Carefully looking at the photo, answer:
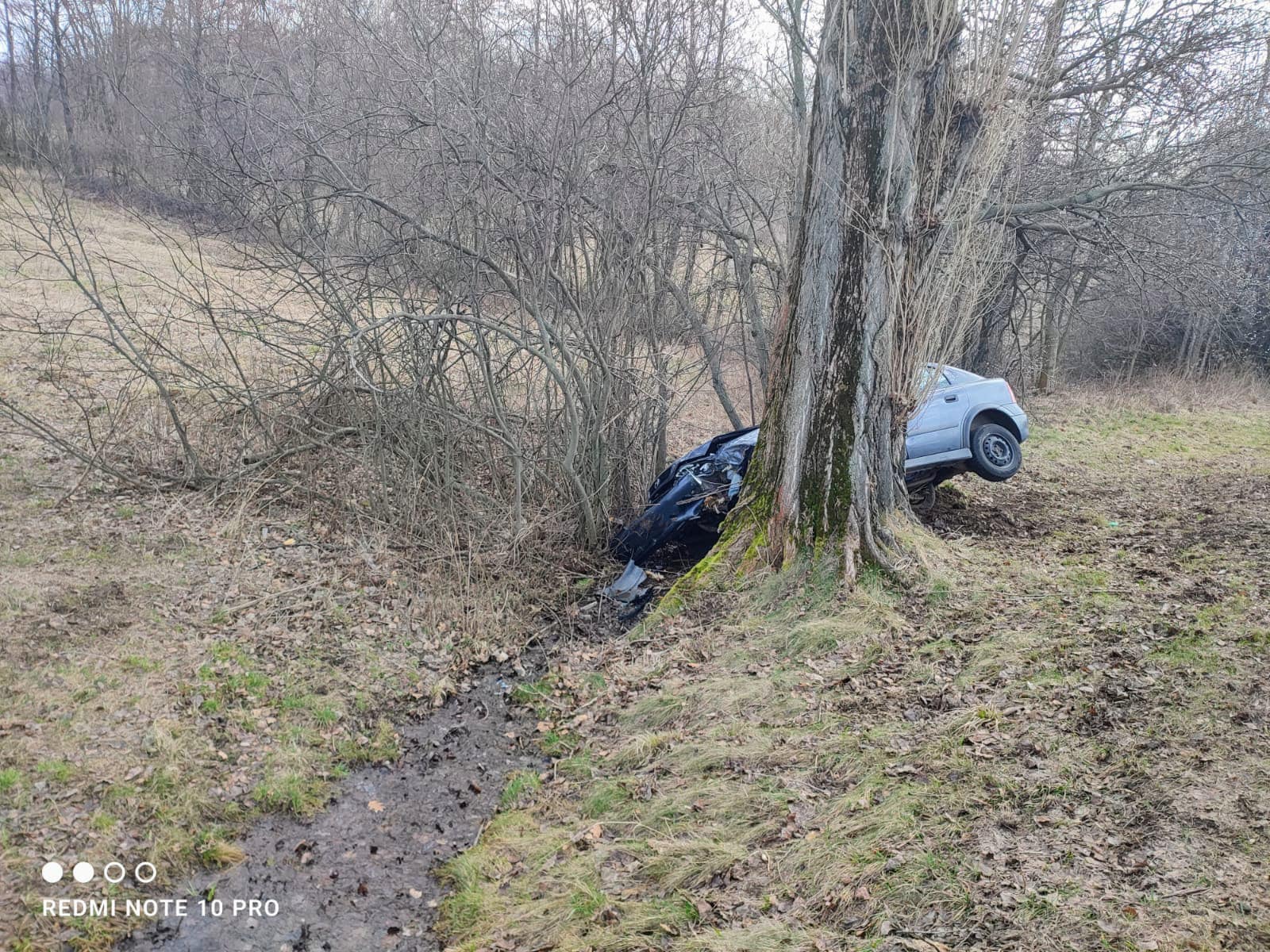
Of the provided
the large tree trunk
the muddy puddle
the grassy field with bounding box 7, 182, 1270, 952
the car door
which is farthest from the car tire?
the muddy puddle

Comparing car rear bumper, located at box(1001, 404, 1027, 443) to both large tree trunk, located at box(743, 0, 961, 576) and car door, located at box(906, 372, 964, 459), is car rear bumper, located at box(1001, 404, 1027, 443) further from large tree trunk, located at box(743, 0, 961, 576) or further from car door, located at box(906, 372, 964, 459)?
large tree trunk, located at box(743, 0, 961, 576)

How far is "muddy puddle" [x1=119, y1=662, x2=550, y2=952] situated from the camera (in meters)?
4.84

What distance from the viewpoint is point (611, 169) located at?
958 cm

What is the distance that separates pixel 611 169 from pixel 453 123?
1.75 meters

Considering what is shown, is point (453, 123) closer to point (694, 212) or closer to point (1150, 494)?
point (694, 212)

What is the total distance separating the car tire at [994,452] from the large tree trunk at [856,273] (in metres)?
2.90

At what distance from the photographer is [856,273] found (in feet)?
24.5

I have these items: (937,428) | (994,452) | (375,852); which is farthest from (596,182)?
(375,852)

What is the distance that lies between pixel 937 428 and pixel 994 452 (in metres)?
0.80

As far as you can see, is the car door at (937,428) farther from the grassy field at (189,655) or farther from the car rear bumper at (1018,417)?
the grassy field at (189,655)

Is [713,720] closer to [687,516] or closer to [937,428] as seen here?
[687,516]

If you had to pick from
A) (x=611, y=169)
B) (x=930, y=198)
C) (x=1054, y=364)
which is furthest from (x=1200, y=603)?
(x=1054, y=364)

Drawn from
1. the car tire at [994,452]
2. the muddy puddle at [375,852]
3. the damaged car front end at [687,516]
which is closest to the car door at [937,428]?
the car tire at [994,452]

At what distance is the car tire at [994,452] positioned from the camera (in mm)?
10414
